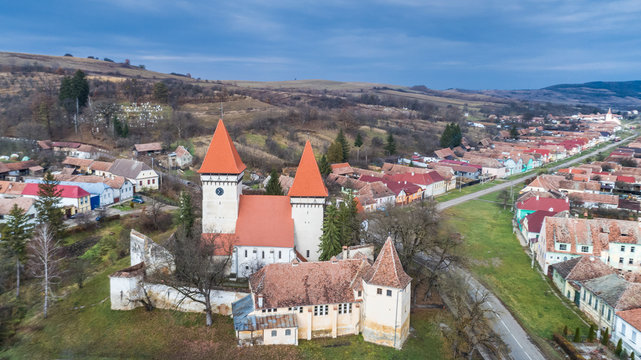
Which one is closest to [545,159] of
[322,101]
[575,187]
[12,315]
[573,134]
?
[575,187]

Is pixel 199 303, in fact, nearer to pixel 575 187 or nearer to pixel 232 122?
pixel 575 187

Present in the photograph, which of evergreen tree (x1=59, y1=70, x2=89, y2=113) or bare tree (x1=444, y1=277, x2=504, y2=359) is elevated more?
evergreen tree (x1=59, y1=70, x2=89, y2=113)

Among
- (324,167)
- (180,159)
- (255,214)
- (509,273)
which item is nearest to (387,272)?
(255,214)

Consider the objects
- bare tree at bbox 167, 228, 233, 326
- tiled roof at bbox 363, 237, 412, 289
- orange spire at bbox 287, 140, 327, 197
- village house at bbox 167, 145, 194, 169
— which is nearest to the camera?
tiled roof at bbox 363, 237, 412, 289

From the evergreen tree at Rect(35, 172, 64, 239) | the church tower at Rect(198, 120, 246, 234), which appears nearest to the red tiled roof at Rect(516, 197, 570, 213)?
the church tower at Rect(198, 120, 246, 234)

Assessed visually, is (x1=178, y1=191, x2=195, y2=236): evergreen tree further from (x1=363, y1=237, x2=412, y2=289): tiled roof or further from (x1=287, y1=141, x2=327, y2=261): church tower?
(x1=363, y1=237, x2=412, y2=289): tiled roof

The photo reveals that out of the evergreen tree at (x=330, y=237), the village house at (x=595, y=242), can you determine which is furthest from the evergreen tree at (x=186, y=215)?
the village house at (x=595, y=242)

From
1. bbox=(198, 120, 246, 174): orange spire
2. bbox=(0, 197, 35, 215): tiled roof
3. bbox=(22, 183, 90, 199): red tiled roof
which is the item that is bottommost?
bbox=(0, 197, 35, 215): tiled roof

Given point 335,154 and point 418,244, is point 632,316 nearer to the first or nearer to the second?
point 418,244

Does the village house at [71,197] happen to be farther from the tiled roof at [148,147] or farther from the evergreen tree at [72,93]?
the evergreen tree at [72,93]
